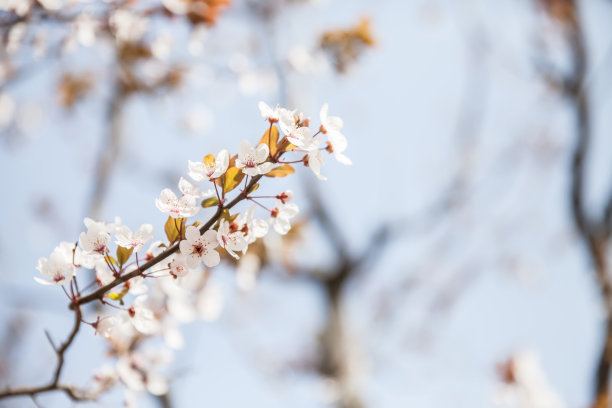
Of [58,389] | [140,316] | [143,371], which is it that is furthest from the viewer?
[143,371]

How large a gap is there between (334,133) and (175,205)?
37 cm

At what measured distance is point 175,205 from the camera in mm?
877

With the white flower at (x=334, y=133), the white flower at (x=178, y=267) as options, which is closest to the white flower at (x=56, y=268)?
the white flower at (x=178, y=267)

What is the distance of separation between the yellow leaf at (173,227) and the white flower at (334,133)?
35 cm

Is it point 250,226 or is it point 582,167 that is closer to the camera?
point 250,226

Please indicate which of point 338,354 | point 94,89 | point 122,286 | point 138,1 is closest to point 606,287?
point 338,354

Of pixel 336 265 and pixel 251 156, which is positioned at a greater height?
pixel 336 265

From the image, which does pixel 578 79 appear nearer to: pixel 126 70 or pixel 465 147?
pixel 465 147

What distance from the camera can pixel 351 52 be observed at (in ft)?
7.39

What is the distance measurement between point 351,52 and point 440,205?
A: 2756 mm

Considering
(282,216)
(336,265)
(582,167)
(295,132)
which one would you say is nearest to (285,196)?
(282,216)

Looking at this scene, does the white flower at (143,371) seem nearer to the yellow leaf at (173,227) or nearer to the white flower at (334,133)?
the yellow leaf at (173,227)

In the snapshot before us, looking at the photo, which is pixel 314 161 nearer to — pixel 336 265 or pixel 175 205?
pixel 175 205

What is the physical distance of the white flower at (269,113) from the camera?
870 millimetres
